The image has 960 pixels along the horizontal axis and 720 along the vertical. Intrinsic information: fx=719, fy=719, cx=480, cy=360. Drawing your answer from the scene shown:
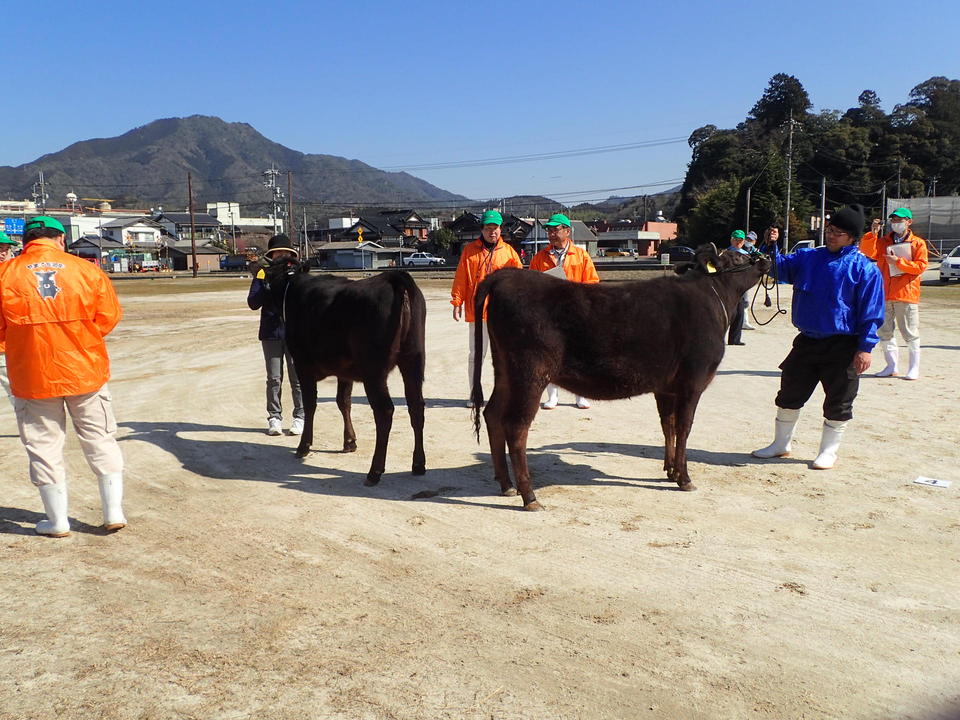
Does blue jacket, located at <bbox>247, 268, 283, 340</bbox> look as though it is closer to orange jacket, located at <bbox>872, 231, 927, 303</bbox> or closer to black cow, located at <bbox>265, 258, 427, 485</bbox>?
black cow, located at <bbox>265, 258, 427, 485</bbox>

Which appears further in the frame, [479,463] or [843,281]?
[479,463]

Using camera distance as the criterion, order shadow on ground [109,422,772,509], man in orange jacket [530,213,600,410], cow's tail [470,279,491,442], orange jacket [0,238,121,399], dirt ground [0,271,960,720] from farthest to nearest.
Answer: man in orange jacket [530,213,600,410] → shadow on ground [109,422,772,509] → cow's tail [470,279,491,442] → orange jacket [0,238,121,399] → dirt ground [0,271,960,720]

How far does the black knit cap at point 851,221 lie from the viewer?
5.87 m

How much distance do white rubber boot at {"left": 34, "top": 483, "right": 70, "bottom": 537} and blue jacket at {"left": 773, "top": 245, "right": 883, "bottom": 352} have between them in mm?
5885

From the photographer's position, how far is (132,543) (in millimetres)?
4840

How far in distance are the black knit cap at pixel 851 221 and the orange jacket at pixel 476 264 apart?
10.6ft

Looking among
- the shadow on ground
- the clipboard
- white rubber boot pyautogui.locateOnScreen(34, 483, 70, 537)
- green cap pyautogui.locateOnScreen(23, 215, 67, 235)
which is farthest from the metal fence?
white rubber boot pyautogui.locateOnScreen(34, 483, 70, 537)

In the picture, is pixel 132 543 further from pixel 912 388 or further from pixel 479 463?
pixel 912 388

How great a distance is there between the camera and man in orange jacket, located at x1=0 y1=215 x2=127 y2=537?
4621mm

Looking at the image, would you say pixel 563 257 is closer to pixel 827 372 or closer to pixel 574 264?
pixel 574 264

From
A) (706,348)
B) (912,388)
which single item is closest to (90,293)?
(706,348)

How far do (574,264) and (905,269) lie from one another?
16.2 feet

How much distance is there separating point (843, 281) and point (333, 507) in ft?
14.8

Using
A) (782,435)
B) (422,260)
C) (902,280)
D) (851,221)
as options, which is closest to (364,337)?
(782,435)
